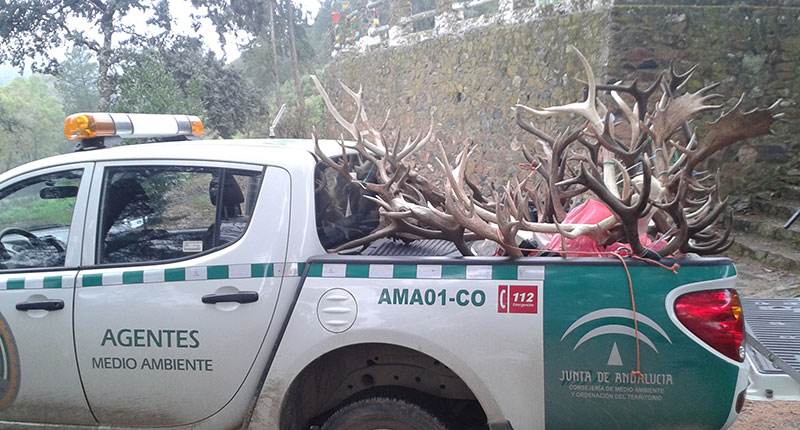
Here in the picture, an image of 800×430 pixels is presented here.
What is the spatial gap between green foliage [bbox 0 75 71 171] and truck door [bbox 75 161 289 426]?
1258 centimetres

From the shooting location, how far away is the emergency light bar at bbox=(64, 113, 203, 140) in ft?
11.4

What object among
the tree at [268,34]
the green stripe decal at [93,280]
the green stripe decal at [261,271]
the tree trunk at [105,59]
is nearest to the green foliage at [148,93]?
the tree trunk at [105,59]

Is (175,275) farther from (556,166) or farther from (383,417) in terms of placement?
(556,166)

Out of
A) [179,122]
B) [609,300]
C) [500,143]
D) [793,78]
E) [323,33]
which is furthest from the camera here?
[323,33]

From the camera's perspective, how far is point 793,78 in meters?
8.27

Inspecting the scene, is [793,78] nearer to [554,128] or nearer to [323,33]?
[554,128]

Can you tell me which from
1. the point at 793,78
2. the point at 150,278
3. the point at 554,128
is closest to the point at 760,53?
the point at 793,78

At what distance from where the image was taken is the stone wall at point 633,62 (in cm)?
822

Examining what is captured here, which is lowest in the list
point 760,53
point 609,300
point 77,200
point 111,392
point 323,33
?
point 111,392

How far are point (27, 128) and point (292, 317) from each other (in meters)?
15.5

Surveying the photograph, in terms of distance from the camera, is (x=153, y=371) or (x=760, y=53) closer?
(x=153, y=371)

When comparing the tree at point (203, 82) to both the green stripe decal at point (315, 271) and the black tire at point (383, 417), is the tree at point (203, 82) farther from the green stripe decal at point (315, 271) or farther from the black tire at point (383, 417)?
the black tire at point (383, 417)

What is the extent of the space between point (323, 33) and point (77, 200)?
111ft

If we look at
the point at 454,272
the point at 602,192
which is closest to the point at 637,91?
the point at 602,192
